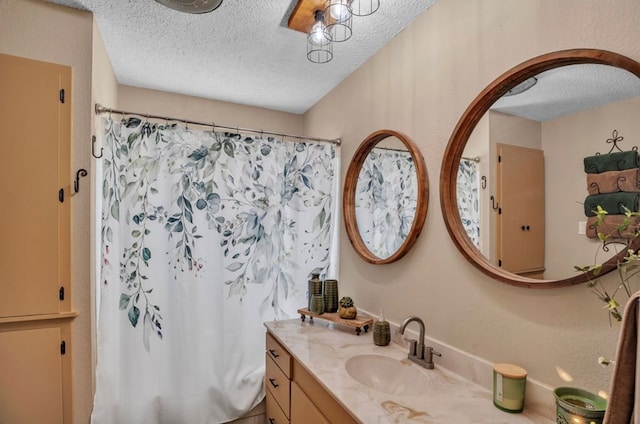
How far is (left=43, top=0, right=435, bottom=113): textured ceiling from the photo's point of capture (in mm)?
1595

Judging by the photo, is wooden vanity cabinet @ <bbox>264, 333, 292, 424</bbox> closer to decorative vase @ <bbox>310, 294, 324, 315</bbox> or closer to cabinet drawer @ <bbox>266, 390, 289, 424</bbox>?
cabinet drawer @ <bbox>266, 390, 289, 424</bbox>

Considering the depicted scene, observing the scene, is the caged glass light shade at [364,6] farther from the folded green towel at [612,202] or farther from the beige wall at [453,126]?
the folded green towel at [612,202]

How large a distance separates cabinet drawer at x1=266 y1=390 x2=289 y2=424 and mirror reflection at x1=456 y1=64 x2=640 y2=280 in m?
1.28

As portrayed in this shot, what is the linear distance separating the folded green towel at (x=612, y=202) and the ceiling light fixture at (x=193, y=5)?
166 cm

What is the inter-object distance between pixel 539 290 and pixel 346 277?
1.28 metres

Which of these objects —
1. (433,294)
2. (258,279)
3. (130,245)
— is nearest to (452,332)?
(433,294)

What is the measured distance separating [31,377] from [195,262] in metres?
0.87

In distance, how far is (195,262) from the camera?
1.92 m

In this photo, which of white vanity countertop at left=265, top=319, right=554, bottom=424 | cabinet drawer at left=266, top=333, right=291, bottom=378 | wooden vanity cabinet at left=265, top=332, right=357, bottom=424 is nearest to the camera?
white vanity countertop at left=265, top=319, right=554, bottom=424

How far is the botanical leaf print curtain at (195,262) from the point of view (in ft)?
5.83

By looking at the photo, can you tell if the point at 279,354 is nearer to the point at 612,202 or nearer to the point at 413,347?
the point at 413,347

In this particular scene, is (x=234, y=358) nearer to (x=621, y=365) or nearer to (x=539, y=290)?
(x=539, y=290)

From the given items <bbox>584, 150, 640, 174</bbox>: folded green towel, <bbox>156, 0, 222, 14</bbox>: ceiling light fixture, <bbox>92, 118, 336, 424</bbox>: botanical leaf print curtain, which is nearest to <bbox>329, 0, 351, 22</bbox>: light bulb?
<bbox>156, 0, 222, 14</bbox>: ceiling light fixture

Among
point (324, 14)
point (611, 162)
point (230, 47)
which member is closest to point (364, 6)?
point (324, 14)
